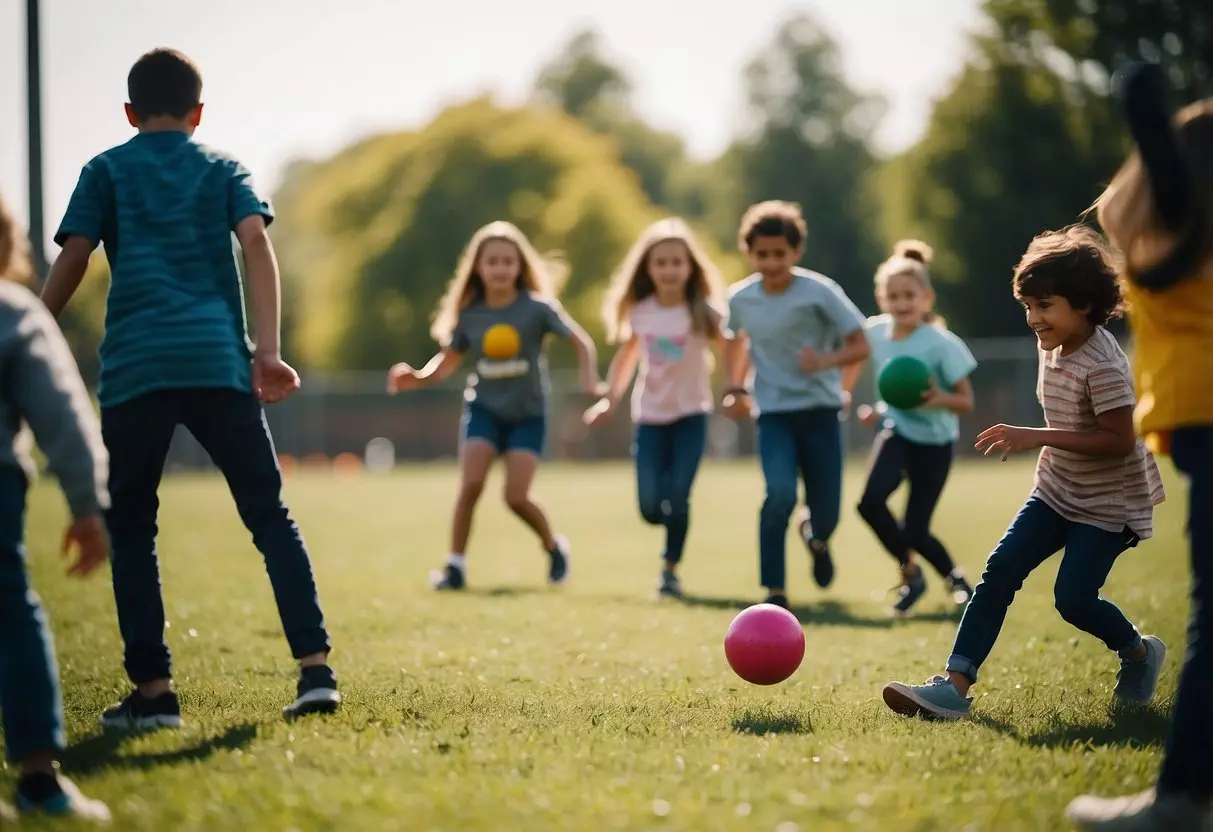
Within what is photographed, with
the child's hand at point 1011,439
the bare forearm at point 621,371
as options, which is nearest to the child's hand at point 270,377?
the child's hand at point 1011,439

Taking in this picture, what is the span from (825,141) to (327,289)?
23.5 m

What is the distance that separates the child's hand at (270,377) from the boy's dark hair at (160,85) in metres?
1.00

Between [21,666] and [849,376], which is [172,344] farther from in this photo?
[849,376]

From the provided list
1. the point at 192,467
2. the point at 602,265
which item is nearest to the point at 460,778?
the point at 192,467

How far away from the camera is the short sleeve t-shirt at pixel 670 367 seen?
936cm

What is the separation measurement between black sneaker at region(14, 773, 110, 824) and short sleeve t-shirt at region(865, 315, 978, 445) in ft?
19.0

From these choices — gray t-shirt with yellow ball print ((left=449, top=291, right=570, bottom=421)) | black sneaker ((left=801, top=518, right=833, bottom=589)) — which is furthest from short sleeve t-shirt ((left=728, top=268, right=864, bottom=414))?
gray t-shirt with yellow ball print ((left=449, top=291, right=570, bottom=421))

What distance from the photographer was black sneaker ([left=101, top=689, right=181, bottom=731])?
4750mm

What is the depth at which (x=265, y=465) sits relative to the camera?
4871mm

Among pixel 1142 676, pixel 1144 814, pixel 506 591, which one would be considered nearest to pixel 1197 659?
pixel 1144 814

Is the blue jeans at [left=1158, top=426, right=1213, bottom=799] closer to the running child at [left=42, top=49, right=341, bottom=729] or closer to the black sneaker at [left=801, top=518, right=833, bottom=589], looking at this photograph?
the running child at [left=42, top=49, right=341, bottom=729]

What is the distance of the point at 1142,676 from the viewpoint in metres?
5.39

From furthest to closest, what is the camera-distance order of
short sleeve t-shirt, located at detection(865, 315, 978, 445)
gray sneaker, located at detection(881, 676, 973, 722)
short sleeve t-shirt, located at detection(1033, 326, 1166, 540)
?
short sleeve t-shirt, located at detection(865, 315, 978, 445) < gray sneaker, located at detection(881, 676, 973, 722) < short sleeve t-shirt, located at detection(1033, 326, 1166, 540)

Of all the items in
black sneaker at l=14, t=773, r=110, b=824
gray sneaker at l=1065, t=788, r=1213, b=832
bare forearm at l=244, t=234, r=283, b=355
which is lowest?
black sneaker at l=14, t=773, r=110, b=824
